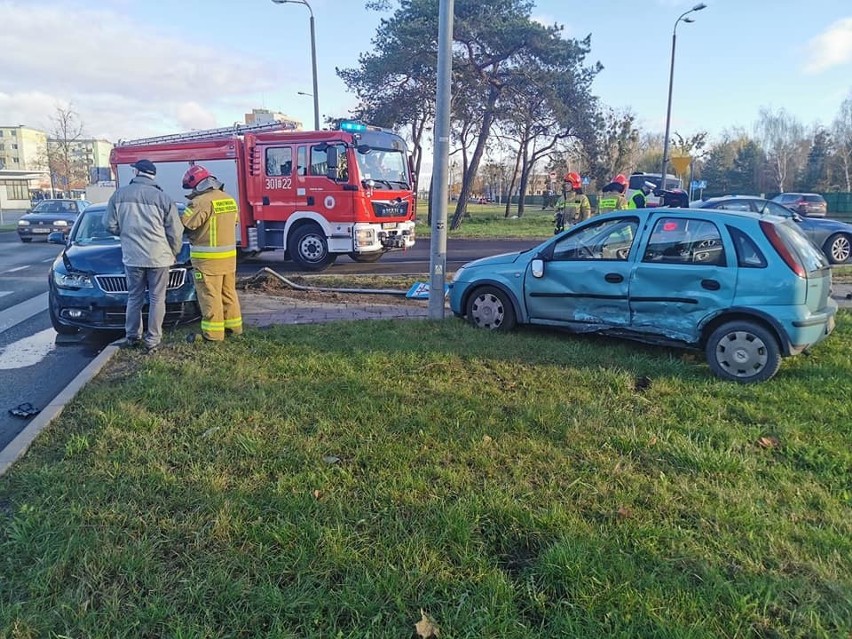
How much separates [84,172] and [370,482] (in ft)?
252

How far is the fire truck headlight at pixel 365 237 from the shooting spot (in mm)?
12430

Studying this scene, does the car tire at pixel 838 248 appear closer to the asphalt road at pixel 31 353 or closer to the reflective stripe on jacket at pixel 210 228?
the reflective stripe on jacket at pixel 210 228

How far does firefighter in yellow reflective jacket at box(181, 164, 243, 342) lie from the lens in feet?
20.4

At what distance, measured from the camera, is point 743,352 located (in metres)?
5.18

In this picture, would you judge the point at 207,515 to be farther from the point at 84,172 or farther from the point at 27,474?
the point at 84,172

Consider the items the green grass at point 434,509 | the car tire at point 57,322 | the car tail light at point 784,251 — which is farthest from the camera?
the car tire at point 57,322

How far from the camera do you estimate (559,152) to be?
3738 centimetres

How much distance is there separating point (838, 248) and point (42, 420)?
1576 cm

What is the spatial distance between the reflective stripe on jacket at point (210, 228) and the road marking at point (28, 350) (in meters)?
2.00

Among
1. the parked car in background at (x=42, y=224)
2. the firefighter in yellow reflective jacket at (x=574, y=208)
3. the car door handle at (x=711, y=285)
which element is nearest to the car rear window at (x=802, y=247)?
the car door handle at (x=711, y=285)

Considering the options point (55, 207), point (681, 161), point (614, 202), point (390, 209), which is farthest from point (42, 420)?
point (55, 207)

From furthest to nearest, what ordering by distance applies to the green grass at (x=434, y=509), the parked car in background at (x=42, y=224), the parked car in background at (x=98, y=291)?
the parked car in background at (x=42, y=224) < the parked car in background at (x=98, y=291) < the green grass at (x=434, y=509)

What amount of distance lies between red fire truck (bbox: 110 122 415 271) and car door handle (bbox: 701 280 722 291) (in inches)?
322

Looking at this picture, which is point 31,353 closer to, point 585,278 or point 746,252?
point 585,278
